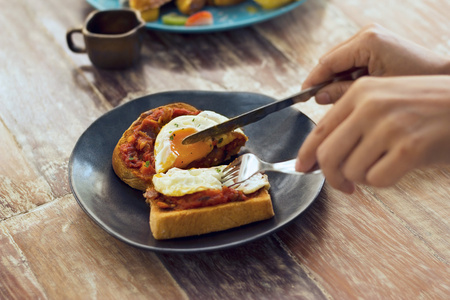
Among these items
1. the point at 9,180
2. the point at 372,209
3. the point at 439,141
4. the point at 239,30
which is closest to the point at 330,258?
the point at 372,209

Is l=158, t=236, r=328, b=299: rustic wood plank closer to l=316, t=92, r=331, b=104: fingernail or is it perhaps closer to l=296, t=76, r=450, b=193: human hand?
l=296, t=76, r=450, b=193: human hand

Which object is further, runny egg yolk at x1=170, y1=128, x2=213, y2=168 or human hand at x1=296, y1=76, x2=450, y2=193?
runny egg yolk at x1=170, y1=128, x2=213, y2=168

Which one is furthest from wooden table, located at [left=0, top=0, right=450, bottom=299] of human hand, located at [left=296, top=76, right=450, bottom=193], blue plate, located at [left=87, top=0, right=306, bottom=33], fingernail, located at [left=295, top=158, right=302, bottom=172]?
human hand, located at [left=296, top=76, right=450, bottom=193]

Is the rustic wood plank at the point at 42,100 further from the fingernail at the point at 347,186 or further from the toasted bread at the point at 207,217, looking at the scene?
the fingernail at the point at 347,186

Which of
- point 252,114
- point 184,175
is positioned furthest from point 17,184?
point 252,114

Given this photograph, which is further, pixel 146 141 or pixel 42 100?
pixel 42 100

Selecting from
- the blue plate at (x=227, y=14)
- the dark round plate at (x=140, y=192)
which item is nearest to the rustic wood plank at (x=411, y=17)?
the blue plate at (x=227, y=14)

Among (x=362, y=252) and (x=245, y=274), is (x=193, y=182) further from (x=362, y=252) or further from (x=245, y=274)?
(x=362, y=252)
